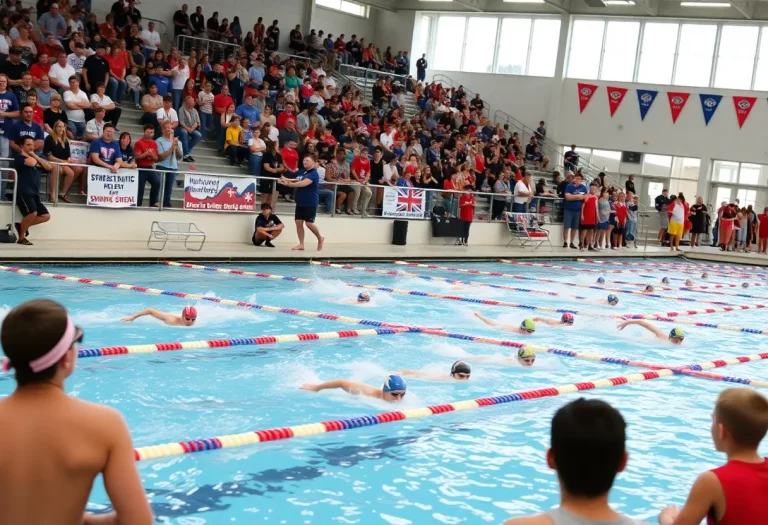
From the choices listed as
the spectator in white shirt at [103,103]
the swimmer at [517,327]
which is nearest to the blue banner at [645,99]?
the spectator in white shirt at [103,103]

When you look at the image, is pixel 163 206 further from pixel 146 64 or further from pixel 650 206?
pixel 650 206

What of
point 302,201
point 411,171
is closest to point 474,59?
point 411,171

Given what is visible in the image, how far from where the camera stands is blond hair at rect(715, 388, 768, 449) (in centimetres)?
299

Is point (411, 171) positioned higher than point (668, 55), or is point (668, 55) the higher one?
point (668, 55)

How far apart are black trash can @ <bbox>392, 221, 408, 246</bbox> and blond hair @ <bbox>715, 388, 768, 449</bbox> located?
55.7 ft

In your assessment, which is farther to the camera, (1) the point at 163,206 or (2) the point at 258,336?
(1) the point at 163,206

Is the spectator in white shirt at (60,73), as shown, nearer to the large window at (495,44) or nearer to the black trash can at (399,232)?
the black trash can at (399,232)

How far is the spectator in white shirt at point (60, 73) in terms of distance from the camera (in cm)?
1589

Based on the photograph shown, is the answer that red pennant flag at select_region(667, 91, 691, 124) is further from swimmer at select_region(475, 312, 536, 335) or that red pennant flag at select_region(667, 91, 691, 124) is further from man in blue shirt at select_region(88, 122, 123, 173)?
swimmer at select_region(475, 312, 536, 335)

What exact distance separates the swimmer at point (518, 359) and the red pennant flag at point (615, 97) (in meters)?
25.3

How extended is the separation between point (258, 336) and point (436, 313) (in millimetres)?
3055

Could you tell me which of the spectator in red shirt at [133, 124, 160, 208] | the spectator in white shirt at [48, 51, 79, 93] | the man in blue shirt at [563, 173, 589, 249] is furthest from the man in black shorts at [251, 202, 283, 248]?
the man in blue shirt at [563, 173, 589, 249]

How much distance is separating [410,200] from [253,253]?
5.87 meters

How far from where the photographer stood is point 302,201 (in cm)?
1623
